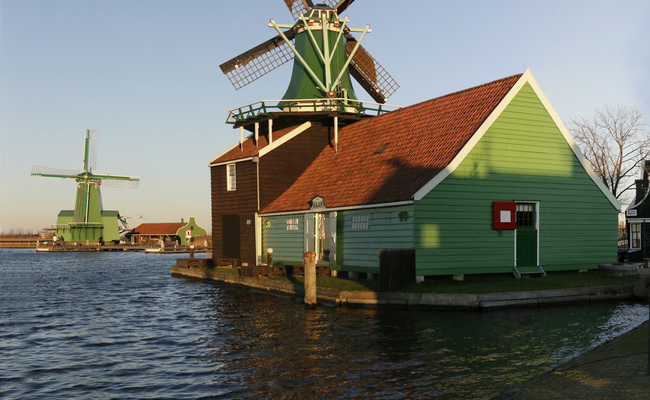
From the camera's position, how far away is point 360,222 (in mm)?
25516

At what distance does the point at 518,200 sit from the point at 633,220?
17.9 m

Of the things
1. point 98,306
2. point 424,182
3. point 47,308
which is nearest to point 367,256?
point 424,182

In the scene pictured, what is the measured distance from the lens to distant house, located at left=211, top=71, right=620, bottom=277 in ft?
74.4

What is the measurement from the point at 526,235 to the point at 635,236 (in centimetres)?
1864

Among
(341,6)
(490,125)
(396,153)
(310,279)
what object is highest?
(341,6)

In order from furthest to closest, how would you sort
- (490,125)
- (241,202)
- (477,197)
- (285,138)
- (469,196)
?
(241,202)
(285,138)
(490,125)
(477,197)
(469,196)

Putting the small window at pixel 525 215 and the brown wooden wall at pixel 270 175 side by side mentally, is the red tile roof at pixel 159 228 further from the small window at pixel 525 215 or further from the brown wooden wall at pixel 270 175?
the small window at pixel 525 215

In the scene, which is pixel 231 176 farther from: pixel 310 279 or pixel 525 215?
pixel 525 215

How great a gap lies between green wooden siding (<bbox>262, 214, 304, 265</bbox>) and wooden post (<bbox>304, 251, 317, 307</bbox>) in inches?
345

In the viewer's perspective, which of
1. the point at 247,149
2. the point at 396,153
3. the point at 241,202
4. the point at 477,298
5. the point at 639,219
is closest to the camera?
the point at 477,298

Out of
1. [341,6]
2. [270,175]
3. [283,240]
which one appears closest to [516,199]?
[283,240]

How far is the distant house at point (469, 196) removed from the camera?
74.4 ft

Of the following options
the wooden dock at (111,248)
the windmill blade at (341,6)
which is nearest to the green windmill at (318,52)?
the windmill blade at (341,6)

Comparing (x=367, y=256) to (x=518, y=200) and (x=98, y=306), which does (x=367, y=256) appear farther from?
(x=98, y=306)
